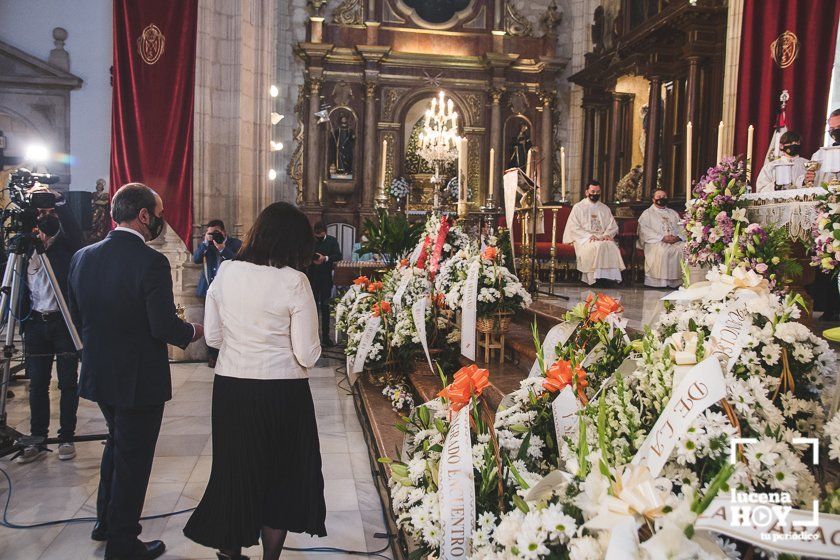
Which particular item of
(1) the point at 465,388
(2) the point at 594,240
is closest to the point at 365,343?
(1) the point at 465,388

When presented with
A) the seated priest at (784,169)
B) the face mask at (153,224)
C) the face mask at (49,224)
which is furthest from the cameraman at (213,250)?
the seated priest at (784,169)

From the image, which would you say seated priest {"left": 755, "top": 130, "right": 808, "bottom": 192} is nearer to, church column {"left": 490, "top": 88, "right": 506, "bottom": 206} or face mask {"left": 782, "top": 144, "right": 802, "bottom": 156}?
face mask {"left": 782, "top": 144, "right": 802, "bottom": 156}

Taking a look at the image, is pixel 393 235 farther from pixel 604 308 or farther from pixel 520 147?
pixel 520 147

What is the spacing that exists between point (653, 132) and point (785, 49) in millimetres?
3523

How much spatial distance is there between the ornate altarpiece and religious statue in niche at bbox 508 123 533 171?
0.42 ft

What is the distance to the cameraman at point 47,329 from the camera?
4.51 metres

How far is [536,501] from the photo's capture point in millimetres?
1489

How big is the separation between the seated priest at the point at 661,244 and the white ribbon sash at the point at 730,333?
797 centimetres

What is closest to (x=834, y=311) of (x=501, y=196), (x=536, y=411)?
(x=536, y=411)

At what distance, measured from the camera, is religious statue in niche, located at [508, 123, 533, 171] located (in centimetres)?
1514

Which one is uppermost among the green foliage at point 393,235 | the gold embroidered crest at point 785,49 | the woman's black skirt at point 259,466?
the gold embroidered crest at point 785,49

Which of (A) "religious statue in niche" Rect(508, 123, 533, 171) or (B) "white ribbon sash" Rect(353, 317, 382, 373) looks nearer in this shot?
(B) "white ribbon sash" Rect(353, 317, 382, 373)

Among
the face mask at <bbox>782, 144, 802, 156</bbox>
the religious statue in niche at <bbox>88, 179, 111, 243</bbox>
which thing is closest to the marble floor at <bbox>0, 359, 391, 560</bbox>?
the face mask at <bbox>782, 144, 802, 156</bbox>

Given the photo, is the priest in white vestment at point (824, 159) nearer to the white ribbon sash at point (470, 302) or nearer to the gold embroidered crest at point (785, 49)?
the white ribbon sash at point (470, 302)
